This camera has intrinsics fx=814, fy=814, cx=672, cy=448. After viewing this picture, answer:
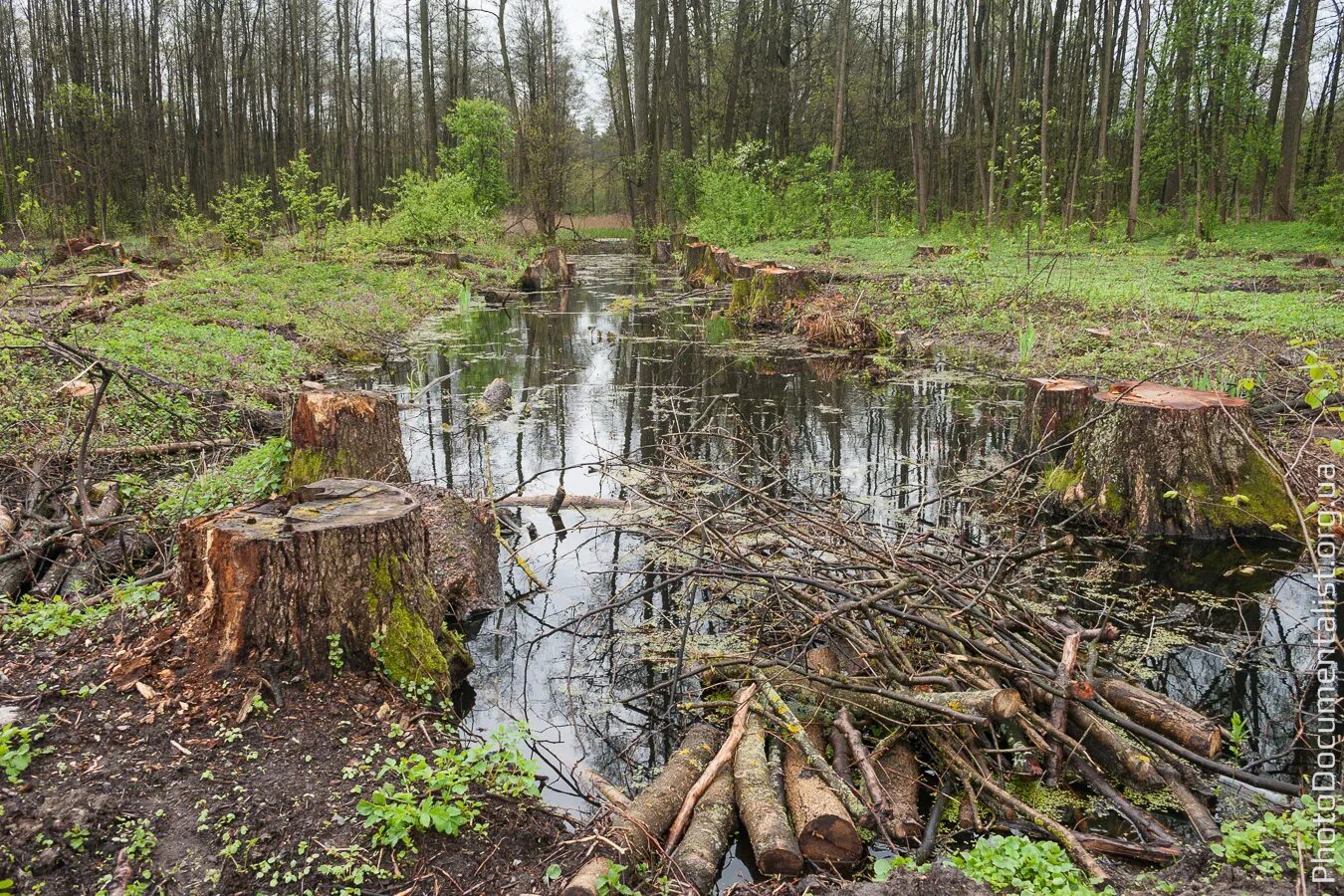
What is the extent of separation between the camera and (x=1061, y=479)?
612 centimetres

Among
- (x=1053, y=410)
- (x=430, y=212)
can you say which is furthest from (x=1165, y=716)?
(x=430, y=212)

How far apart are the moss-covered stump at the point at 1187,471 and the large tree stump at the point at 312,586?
4595 millimetres

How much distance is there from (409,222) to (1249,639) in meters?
23.4

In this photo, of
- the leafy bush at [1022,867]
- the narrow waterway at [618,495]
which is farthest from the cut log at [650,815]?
the leafy bush at [1022,867]

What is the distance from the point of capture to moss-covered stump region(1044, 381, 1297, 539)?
5.41m

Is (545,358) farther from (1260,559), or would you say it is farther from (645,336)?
(1260,559)

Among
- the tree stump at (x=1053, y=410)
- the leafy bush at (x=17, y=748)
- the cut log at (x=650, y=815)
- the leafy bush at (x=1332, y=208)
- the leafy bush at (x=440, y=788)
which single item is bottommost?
the cut log at (x=650, y=815)

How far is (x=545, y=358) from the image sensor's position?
12617 mm

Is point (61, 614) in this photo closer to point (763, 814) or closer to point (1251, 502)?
point (763, 814)

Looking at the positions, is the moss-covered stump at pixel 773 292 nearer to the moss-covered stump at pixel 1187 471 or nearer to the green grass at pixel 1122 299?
the green grass at pixel 1122 299

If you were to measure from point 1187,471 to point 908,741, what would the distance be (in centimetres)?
349

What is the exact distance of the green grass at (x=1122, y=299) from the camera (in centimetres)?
930

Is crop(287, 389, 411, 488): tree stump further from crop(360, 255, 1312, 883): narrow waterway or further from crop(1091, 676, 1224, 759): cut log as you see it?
crop(1091, 676, 1224, 759): cut log

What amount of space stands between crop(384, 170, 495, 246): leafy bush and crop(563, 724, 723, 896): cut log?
21864 mm
